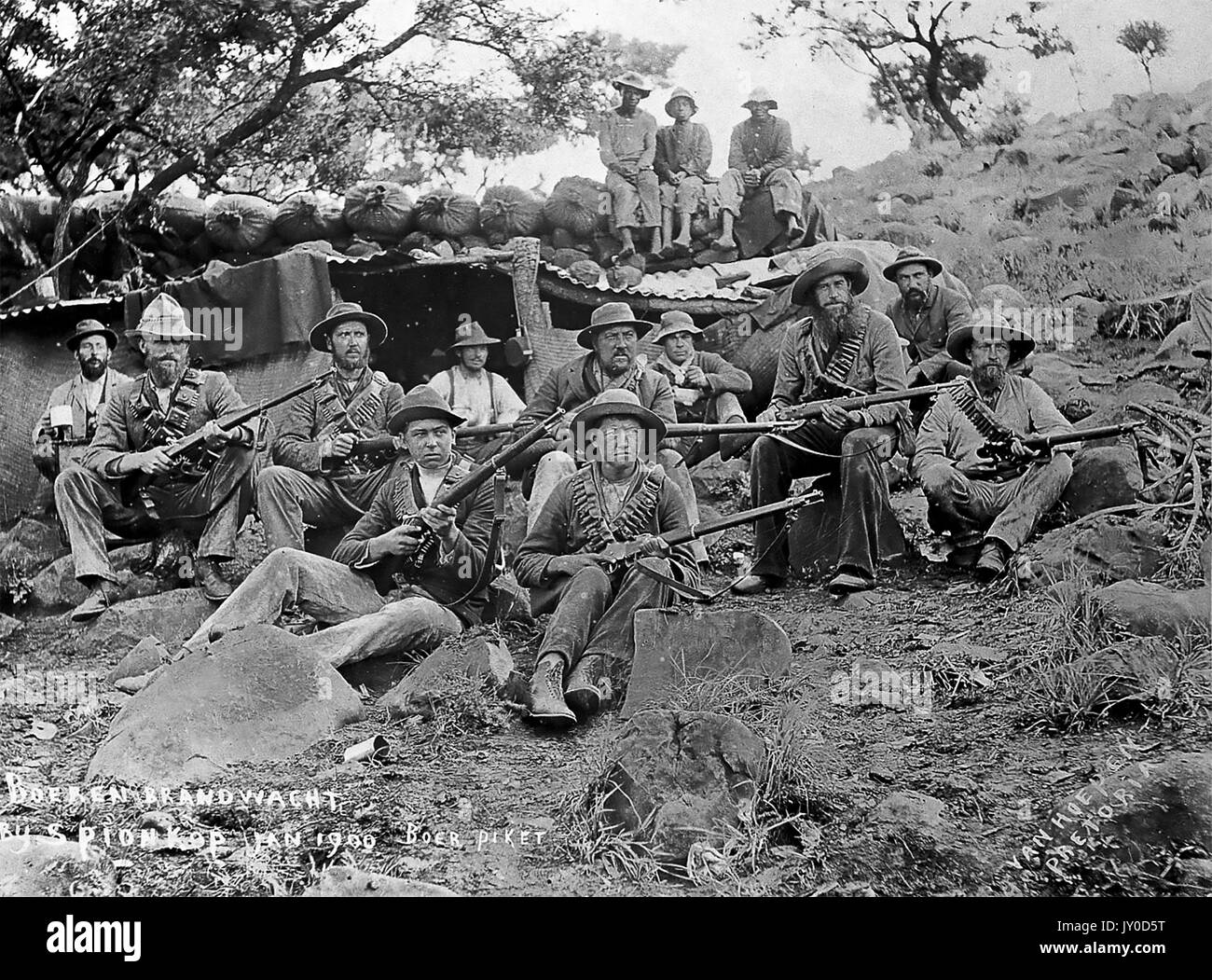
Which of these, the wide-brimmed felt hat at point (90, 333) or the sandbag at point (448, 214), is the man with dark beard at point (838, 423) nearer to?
the sandbag at point (448, 214)

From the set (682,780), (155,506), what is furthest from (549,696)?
(155,506)

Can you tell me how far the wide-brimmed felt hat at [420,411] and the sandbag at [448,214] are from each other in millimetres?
1017

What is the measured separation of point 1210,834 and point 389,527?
449cm

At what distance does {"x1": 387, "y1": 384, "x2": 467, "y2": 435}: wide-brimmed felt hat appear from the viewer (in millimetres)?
7371

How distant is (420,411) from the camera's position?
24.2ft

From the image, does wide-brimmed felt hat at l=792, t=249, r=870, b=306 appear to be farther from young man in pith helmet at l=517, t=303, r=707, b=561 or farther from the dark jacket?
the dark jacket

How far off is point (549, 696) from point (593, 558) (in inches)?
30.1

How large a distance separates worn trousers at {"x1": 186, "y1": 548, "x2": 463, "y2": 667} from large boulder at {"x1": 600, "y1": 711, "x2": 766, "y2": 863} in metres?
1.31

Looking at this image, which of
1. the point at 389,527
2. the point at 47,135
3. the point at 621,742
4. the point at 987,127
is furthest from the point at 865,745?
the point at 47,135

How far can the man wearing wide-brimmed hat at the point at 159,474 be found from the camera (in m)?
7.46

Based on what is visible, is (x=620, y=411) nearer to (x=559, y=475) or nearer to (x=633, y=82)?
(x=559, y=475)

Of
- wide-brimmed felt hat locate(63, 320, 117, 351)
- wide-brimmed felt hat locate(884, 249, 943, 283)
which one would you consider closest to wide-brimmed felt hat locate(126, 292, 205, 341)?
wide-brimmed felt hat locate(63, 320, 117, 351)

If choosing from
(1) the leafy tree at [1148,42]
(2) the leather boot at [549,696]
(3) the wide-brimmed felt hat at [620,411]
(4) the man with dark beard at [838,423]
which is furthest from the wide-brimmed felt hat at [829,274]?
(2) the leather boot at [549,696]

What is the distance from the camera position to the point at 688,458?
7.26 meters
